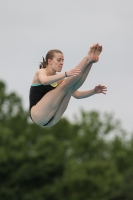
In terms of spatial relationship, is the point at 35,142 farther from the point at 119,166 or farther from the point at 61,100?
the point at 61,100

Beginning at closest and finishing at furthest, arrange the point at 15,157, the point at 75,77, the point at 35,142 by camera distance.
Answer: the point at 75,77 < the point at 15,157 < the point at 35,142

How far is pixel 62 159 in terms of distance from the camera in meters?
70.8

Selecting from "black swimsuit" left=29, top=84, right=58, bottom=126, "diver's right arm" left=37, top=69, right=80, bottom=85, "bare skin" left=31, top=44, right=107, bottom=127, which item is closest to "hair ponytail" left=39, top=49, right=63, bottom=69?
"bare skin" left=31, top=44, right=107, bottom=127

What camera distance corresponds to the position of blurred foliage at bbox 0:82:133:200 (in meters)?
68.6

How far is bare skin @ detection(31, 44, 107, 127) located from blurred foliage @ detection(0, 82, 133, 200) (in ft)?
169

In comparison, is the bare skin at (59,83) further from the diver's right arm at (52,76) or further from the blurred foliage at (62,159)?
the blurred foliage at (62,159)

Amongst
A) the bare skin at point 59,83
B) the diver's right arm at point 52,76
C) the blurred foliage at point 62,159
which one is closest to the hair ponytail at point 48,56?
the bare skin at point 59,83

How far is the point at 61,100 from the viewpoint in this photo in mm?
16453

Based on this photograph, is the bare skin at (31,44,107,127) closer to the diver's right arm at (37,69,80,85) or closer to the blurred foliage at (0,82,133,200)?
the diver's right arm at (37,69,80,85)

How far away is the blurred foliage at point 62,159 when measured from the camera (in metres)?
68.6

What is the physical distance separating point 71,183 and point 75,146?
5.02m

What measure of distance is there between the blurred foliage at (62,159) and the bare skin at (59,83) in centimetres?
5164

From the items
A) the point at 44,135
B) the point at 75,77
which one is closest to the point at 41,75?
the point at 75,77

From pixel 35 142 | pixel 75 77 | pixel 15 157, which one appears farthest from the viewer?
pixel 35 142
